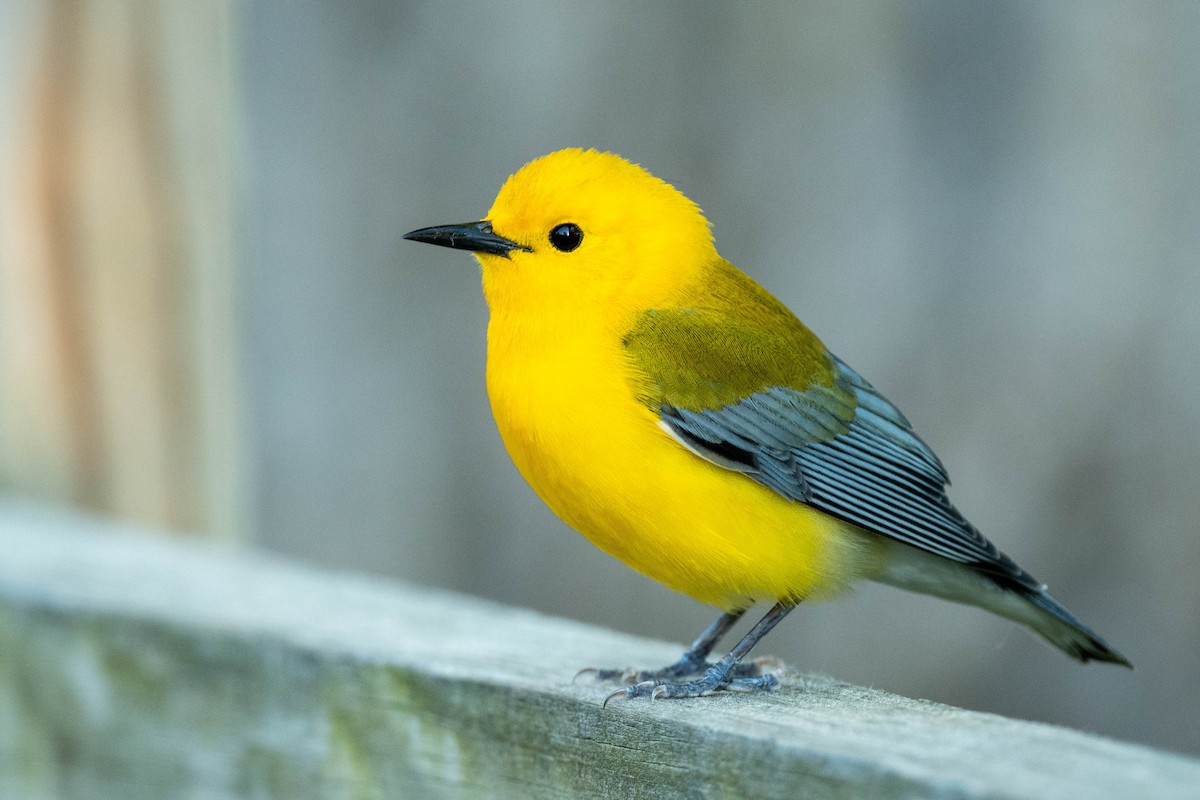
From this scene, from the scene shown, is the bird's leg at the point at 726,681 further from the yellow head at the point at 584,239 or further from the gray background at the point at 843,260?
the yellow head at the point at 584,239

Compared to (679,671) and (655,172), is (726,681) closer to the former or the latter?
(679,671)

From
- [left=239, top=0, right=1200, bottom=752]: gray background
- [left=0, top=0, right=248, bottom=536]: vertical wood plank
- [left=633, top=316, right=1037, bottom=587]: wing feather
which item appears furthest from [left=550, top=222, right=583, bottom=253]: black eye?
[left=0, top=0, right=248, bottom=536]: vertical wood plank

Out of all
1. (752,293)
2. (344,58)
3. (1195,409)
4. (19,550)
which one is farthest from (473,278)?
(1195,409)

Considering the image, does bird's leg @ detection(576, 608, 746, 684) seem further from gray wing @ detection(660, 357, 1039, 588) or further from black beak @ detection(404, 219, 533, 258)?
black beak @ detection(404, 219, 533, 258)

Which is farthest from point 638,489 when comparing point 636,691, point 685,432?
point 636,691

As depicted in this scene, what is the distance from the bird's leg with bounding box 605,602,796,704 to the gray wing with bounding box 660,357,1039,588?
0.25m

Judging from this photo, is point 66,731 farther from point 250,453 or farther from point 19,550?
point 250,453

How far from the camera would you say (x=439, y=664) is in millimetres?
2162

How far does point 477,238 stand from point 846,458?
35.4 inches

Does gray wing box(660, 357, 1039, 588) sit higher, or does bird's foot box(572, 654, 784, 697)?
gray wing box(660, 357, 1039, 588)

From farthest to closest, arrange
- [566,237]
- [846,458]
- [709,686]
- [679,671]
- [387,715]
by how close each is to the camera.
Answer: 1. [846,458]
2. [566,237]
3. [679,671]
4. [709,686]
5. [387,715]

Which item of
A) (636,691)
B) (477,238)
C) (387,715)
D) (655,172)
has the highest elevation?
(655,172)

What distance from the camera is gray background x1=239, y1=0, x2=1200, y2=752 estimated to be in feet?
9.43

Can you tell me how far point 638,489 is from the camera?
2.45m
